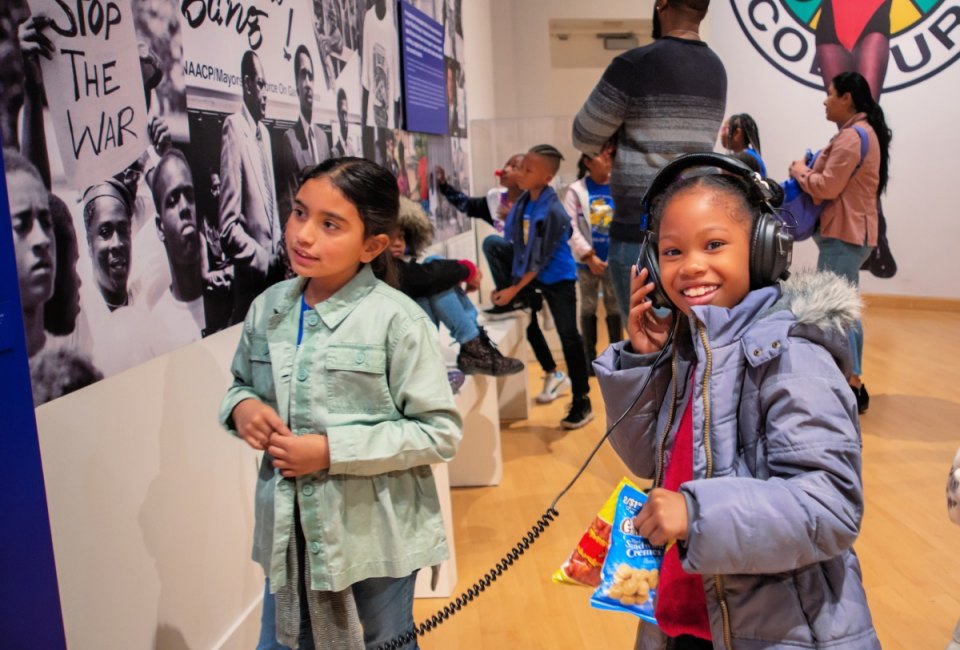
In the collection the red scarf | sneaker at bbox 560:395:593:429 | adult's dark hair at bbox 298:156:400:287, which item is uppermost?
adult's dark hair at bbox 298:156:400:287

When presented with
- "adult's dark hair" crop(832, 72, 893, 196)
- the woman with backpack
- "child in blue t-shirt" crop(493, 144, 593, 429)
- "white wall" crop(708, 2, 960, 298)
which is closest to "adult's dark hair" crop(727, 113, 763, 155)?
the woman with backpack

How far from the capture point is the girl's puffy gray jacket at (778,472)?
1123mm

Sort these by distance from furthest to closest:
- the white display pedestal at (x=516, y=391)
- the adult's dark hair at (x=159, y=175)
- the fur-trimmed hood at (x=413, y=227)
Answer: the white display pedestal at (x=516, y=391) → the fur-trimmed hood at (x=413, y=227) → the adult's dark hair at (x=159, y=175)

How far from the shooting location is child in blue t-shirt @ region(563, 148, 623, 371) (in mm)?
5598

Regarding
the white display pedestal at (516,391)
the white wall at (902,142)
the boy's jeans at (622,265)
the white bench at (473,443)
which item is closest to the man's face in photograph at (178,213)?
the white bench at (473,443)

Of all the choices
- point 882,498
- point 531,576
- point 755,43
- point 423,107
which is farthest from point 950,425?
point 755,43

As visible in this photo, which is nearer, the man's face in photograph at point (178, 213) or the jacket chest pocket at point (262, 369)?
the jacket chest pocket at point (262, 369)

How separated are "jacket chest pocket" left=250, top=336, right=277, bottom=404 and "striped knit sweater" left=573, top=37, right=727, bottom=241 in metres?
1.48

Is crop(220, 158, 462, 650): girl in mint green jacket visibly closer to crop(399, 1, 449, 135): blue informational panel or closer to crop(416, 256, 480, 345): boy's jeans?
crop(416, 256, 480, 345): boy's jeans

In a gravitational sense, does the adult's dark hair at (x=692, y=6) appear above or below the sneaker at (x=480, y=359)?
above

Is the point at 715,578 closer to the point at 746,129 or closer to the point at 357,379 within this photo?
the point at 357,379

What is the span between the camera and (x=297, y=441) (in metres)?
1.54

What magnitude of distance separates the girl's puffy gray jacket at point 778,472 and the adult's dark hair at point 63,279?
4.02ft

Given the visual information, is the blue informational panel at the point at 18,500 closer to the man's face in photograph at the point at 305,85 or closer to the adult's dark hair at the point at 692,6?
the man's face in photograph at the point at 305,85
